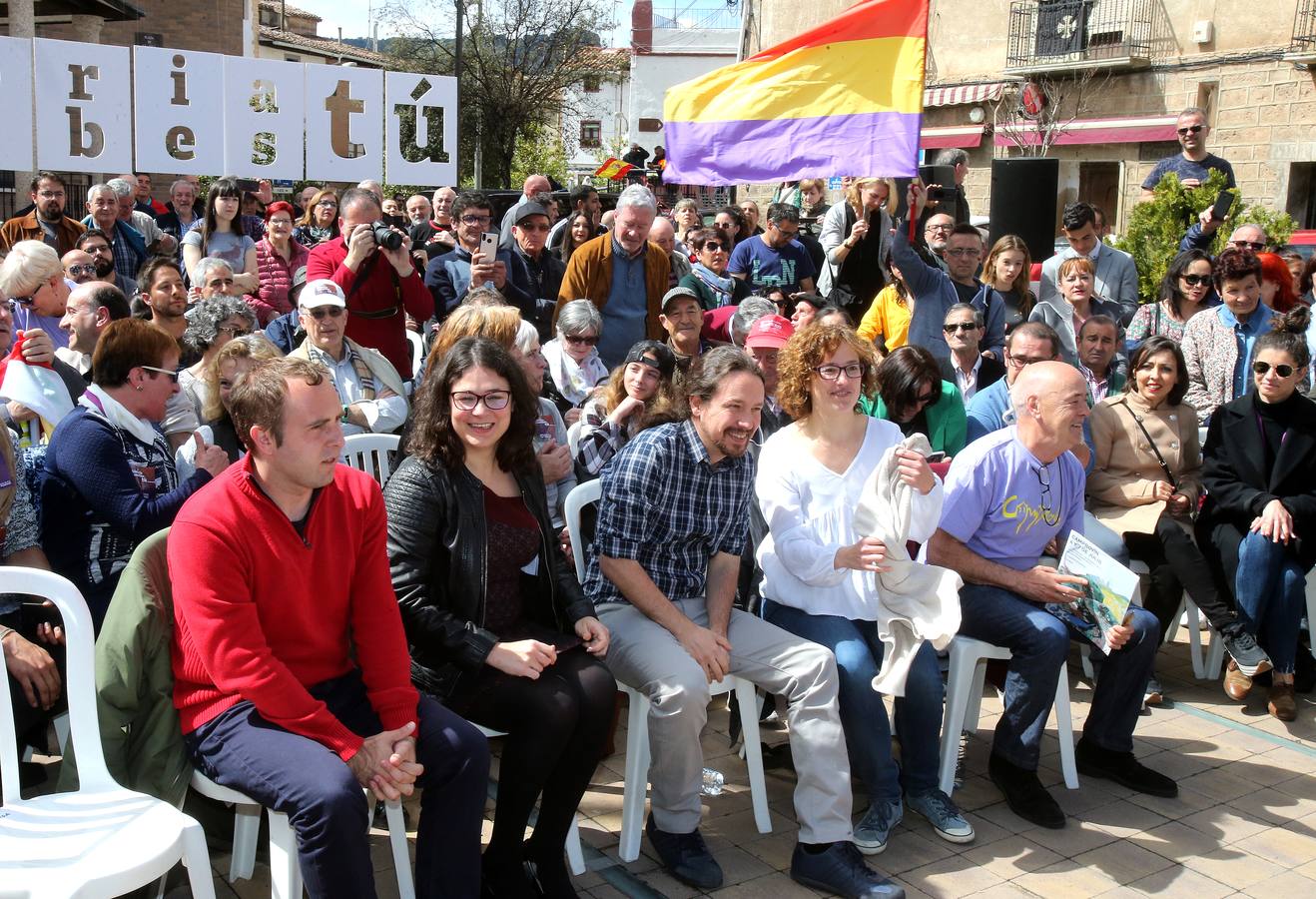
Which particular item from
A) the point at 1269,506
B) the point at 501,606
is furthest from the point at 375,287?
the point at 1269,506

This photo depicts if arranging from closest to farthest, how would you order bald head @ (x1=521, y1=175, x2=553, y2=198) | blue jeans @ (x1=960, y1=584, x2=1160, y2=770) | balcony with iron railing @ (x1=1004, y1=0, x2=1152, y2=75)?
blue jeans @ (x1=960, y1=584, x2=1160, y2=770), bald head @ (x1=521, y1=175, x2=553, y2=198), balcony with iron railing @ (x1=1004, y1=0, x2=1152, y2=75)

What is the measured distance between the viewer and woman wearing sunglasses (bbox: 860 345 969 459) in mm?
4957

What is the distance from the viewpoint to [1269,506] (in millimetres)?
4898

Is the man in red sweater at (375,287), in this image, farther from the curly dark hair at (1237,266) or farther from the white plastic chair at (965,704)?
the curly dark hair at (1237,266)

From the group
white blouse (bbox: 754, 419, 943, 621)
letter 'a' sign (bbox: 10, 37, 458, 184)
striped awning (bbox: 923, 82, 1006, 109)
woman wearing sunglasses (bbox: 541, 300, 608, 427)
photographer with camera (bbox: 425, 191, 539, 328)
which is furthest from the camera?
striped awning (bbox: 923, 82, 1006, 109)

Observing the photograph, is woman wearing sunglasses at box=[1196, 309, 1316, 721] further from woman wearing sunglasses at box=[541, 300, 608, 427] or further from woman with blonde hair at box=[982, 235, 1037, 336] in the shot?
woman wearing sunglasses at box=[541, 300, 608, 427]

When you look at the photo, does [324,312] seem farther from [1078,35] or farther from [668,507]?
[1078,35]

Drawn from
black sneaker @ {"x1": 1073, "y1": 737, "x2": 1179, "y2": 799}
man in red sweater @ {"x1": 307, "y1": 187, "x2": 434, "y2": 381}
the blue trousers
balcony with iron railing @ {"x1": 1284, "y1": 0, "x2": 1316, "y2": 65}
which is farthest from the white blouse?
Answer: balcony with iron railing @ {"x1": 1284, "y1": 0, "x2": 1316, "y2": 65}

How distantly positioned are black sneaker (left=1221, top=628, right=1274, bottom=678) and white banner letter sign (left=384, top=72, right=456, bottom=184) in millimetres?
5746

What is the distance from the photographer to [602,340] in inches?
262

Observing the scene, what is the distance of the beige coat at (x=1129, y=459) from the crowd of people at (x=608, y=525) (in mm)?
15

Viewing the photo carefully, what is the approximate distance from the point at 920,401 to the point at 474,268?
8.39 ft

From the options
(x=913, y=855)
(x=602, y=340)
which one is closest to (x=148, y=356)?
(x=913, y=855)

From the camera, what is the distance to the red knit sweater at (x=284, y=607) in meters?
2.76
